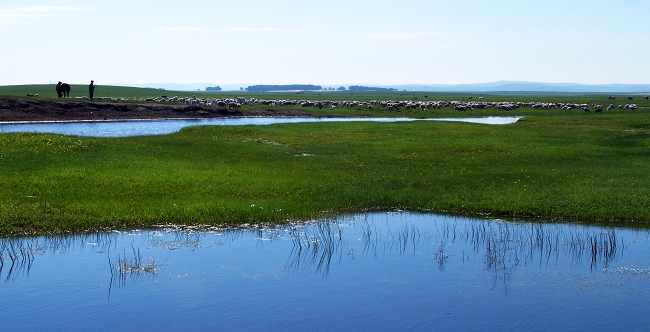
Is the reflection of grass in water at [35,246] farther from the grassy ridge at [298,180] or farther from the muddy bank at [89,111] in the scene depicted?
the muddy bank at [89,111]

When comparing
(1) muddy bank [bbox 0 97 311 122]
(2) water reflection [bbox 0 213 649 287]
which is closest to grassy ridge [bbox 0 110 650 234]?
(2) water reflection [bbox 0 213 649 287]

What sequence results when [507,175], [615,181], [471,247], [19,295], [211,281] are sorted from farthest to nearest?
[507,175] → [615,181] → [471,247] → [211,281] → [19,295]

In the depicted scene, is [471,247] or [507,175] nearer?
→ [471,247]

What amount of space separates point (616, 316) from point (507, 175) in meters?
14.8

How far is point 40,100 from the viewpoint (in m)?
70.4

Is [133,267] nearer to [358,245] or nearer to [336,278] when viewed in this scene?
[336,278]

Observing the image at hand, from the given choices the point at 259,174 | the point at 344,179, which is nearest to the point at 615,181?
the point at 344,179

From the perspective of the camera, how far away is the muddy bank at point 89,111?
215ft

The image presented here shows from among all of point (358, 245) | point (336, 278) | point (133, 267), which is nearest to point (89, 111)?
point (358, 245)

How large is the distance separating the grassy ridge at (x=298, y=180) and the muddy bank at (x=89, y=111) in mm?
30289

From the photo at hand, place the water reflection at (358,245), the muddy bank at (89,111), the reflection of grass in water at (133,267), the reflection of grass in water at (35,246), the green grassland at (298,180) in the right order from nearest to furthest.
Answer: the reflection of grass in water at (133,267) < the reflection of grass in water at (35,246) < the water reflection at (358,245) < the green grassland at (298,180) < the muddy bank at (89,111)

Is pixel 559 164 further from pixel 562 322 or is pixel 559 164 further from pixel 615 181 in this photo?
pixel 562 322

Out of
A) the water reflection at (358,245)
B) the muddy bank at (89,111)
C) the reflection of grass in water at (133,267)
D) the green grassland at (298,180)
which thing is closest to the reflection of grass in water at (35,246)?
the water reflection at (358,245)

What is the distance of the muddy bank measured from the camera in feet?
215
